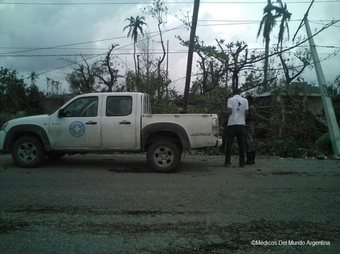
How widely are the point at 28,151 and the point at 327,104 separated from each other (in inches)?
405

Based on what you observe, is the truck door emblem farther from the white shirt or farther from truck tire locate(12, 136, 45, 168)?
the white shirt

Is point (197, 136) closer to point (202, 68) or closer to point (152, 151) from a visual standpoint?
point (152, 151)

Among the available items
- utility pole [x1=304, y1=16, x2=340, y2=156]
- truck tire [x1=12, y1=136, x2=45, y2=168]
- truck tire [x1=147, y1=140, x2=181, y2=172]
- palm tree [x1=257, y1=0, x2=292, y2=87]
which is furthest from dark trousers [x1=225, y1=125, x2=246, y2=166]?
palm tree [x1=257, y1=0, x2=292, y2=87]

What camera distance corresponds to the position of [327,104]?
12.2 metres

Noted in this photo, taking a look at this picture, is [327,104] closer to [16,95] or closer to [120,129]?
[120,129]

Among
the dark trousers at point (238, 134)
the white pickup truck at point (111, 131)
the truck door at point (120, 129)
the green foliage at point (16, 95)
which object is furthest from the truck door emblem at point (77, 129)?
Result: the green foliage at point (16, 95)

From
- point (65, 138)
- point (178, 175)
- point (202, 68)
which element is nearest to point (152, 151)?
point (178, 175)

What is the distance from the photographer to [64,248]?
3.55m

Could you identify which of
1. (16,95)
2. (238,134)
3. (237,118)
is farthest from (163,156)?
(16,95)

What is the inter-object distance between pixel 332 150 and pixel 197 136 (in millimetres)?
7228

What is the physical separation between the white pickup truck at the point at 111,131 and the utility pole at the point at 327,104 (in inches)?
239

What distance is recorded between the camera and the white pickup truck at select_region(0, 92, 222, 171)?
25.5 ft

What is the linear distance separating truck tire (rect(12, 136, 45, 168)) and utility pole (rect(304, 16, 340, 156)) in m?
9.68

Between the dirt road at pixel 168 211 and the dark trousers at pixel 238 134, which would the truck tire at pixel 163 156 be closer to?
the dirt road at pixel 168 211
